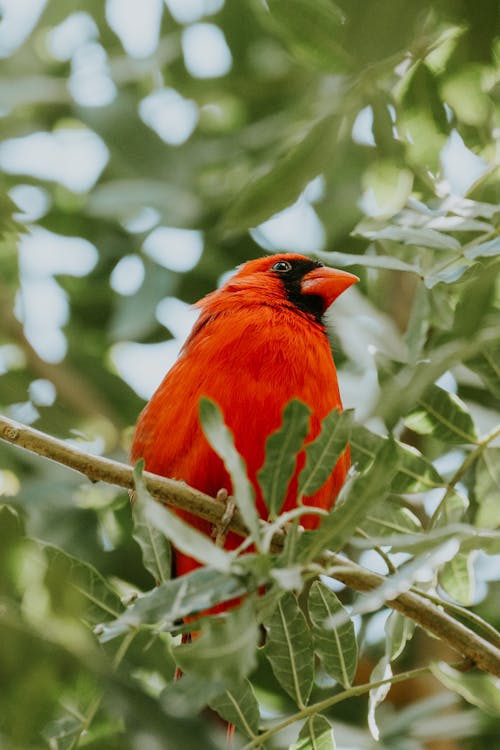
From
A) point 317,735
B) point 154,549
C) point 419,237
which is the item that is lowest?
point 317,735

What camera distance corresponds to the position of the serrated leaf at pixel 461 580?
243cm

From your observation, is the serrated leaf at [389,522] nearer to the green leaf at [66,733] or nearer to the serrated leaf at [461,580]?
the serrated leaf at [461,580]

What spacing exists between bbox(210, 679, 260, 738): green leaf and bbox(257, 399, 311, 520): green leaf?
19.0 inches

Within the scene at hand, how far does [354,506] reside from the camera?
1.63 meters

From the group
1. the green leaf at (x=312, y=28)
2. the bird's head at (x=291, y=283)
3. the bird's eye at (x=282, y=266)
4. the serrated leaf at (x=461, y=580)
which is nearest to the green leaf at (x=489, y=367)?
the serrated leaf at (x=461, y=580)

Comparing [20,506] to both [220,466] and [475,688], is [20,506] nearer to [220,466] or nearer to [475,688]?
[220,466]

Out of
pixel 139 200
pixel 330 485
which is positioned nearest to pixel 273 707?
pixel 330 485

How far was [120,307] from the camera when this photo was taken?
3740 mm

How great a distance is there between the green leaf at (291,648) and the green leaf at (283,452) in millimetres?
374

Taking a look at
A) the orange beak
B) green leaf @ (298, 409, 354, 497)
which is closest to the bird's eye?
the orange beak

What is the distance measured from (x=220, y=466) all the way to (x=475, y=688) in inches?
45.7

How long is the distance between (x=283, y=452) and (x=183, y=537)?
11.1 inches

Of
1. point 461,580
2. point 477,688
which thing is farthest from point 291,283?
point 477,688

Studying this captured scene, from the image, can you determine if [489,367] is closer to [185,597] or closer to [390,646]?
[390,646]
